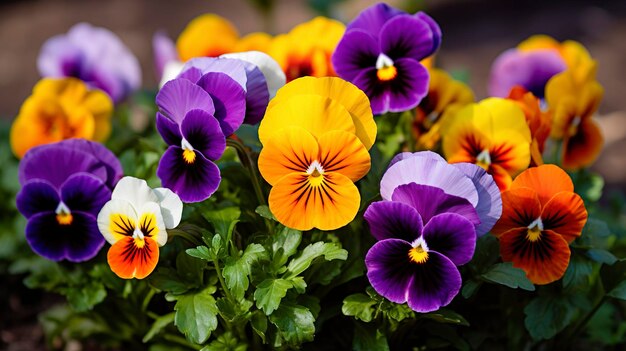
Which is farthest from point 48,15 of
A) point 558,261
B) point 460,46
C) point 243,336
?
point 558,261

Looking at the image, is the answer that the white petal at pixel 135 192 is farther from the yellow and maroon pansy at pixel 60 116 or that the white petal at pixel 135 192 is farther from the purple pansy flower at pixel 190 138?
the yellow and maroon pansy at pixel 60 116

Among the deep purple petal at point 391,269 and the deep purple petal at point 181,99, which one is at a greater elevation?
the deep purple petal at point 181,99

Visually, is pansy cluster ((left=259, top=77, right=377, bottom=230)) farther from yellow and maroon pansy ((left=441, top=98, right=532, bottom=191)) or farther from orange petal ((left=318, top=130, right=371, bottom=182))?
yellow and maroon pansy ((left=441, top=98, right=532, bottom=191))

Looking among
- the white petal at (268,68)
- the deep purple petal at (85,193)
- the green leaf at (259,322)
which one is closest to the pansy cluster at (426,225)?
the green leaf at (259,322)

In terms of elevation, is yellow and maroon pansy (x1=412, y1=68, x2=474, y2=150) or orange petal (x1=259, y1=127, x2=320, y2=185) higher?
orange petal (x1=259, y1=127, x2=320, y2=185)

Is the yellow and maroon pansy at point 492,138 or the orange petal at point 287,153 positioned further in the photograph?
the yellow and maroon pansy at point 492,138

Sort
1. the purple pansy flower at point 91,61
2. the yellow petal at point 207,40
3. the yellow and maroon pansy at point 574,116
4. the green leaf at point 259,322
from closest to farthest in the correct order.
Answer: the green leaf at point 259,322 → the yellow and maroon pansy at point 574,116 → the yellow petal at point 207,40 → the purple pansy flower at point 91,61

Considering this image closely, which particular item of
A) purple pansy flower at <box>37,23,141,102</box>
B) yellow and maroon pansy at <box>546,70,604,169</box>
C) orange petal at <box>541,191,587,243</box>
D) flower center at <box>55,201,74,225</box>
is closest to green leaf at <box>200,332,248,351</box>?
flower center at <box>55,201,74,225</box>

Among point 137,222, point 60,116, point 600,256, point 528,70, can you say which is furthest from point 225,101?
point 528,70
